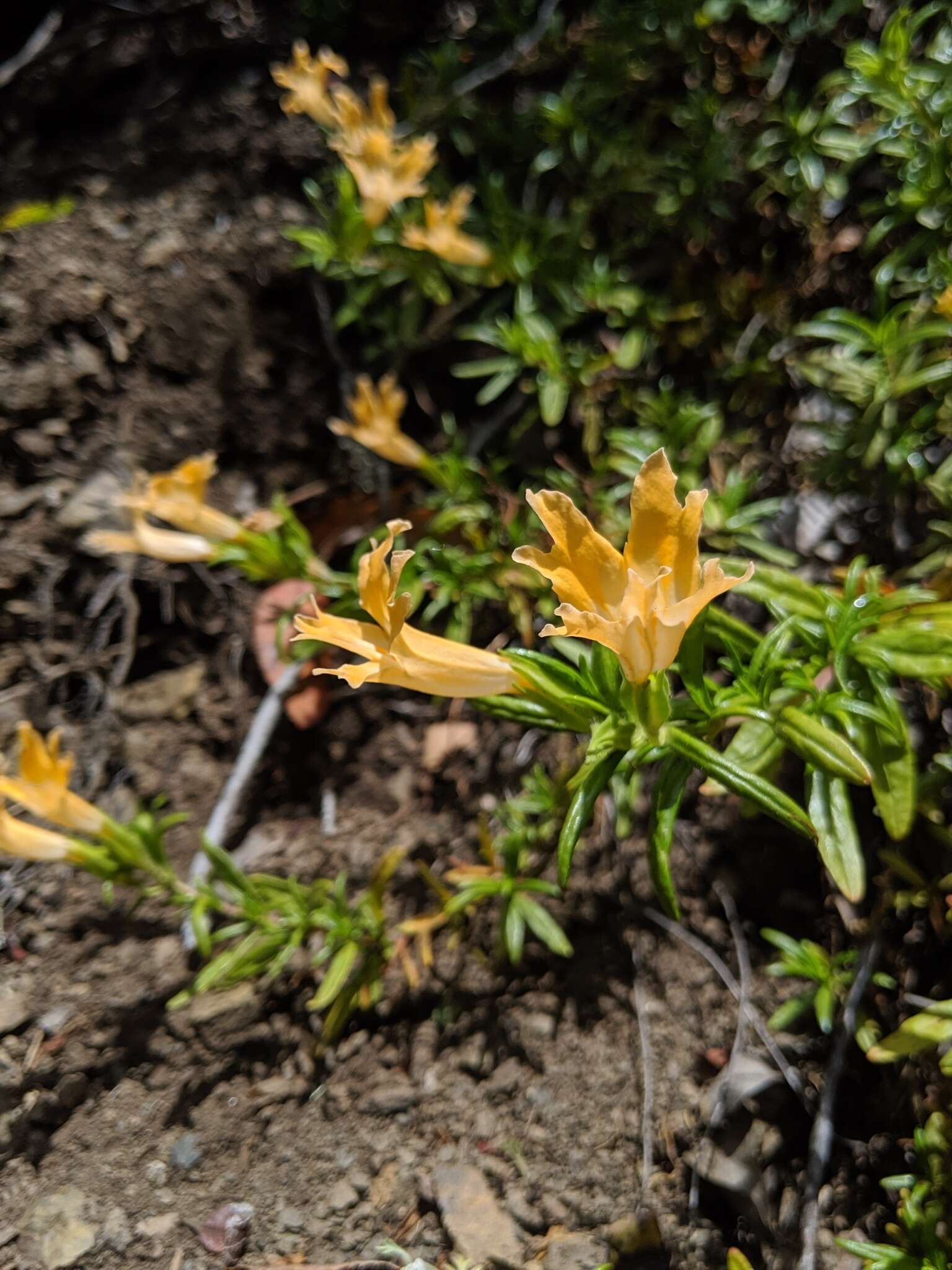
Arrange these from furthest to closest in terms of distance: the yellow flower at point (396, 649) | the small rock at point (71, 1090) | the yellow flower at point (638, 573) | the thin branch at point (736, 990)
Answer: the small rock at point (71, 1090), the thin branch at point (736, 990), the yellow flower at point (396, 649), the yellow flower at point (638, 573)

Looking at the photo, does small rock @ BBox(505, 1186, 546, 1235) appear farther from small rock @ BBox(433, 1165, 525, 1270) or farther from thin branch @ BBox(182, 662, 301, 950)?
thin branch @ BBox(182, 662, 301, 950)

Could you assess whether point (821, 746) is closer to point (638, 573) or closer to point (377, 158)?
point (638, 573)

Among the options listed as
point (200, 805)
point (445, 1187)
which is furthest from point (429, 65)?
point (445, 1187)

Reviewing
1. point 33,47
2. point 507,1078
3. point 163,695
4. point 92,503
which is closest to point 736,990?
point 507,1078

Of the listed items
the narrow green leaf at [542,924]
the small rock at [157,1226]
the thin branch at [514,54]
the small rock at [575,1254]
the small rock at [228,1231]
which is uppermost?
the thin branch at [514,54]

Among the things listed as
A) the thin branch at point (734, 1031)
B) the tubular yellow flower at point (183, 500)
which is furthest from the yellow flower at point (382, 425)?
the thin branch at point (734, 1031)

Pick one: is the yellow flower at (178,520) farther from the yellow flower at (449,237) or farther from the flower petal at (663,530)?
the flower petal at (663,530)

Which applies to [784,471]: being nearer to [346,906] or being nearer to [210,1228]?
[346,906]
